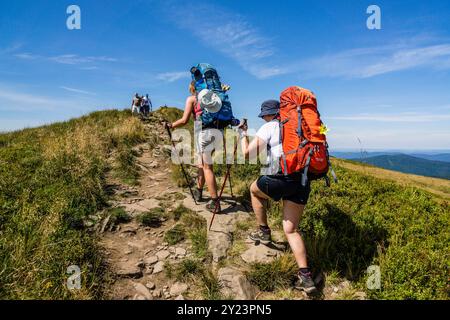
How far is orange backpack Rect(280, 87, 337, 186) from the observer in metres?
4.44

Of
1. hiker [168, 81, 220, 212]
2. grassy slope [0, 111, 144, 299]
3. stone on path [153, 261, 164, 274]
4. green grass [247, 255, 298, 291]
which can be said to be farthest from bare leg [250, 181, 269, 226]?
grassy slope [0, 111, 144, 299]

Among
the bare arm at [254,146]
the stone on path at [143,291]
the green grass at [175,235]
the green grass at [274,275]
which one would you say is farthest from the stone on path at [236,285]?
the bare arm at [254,146]

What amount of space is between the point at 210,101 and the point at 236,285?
376cm

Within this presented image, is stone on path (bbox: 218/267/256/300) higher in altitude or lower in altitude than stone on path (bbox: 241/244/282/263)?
lower

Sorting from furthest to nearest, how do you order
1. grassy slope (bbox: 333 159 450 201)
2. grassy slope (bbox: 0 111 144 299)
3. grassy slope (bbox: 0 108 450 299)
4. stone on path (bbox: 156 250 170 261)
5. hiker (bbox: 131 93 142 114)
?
hiker (bbox: 131 93 142 114) → grassy slope (bbox: 333 159 450 201) → stone on path (bbox: 156 250 170 261) → grassy slope (bbox: 0 108 450 299) → grassy slope (bbox: 0 111 144 299)

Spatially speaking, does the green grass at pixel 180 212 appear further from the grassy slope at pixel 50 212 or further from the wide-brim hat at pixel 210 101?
the wide-brim hat at pixel 210 101

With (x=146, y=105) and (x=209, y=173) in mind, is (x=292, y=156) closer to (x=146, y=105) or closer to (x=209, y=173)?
(x=209, y=173)

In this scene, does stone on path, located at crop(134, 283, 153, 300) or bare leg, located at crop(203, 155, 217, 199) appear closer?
stone on path, located at crop(134, 283, 153, 300)

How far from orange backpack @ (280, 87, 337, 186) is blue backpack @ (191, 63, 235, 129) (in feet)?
6.87

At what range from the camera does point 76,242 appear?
5.04 m

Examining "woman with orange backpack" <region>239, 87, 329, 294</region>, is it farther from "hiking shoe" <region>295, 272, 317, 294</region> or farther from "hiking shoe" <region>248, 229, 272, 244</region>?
"hiking shoe" <region>248, 229, 272, 244</region>

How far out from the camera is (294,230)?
481cm
